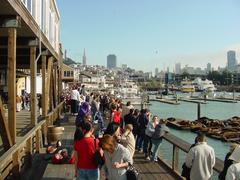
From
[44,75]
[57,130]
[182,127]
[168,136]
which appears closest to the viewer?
[168,136]

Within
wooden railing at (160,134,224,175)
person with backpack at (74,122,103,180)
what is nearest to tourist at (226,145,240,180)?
person with backpack at (74,122,103,180)

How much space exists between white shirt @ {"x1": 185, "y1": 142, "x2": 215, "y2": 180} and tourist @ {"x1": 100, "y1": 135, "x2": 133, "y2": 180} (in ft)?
6.75

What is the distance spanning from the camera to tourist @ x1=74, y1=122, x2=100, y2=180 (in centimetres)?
741

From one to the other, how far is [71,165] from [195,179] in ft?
10.5

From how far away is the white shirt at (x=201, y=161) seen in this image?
27.9ft

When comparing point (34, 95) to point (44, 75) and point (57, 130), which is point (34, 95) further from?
point (44, 75)

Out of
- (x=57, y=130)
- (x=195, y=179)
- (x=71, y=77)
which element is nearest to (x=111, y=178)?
(x=195, y=179)

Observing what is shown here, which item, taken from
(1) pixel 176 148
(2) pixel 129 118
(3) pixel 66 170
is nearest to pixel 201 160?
(3) pixel 66 170

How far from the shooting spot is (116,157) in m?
6.90

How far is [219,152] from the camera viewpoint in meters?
30.3

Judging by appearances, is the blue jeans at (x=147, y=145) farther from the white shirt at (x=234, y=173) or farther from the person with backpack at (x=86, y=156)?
the white shirt at (x=234, y=173)

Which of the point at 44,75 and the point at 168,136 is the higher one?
the point at 44,75

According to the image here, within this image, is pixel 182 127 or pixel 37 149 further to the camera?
pixel 182 127

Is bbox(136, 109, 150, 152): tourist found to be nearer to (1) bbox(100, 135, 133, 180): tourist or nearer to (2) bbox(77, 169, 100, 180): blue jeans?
(2) bbox(77, 169, 100, 180): blue jeans
